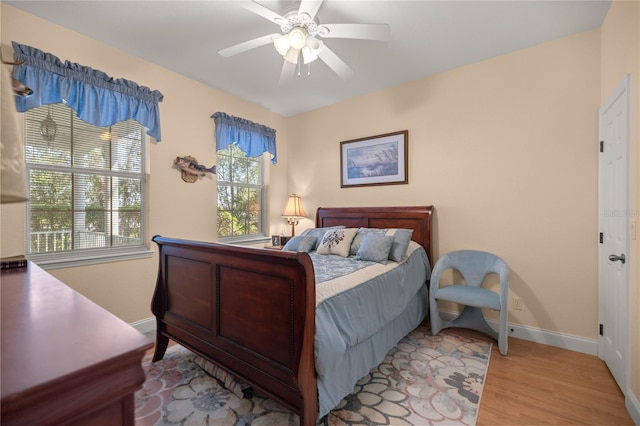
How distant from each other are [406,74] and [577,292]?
2682 mm

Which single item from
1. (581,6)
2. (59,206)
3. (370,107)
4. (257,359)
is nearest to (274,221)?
(370,107)

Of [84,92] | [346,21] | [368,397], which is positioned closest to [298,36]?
[346,21]

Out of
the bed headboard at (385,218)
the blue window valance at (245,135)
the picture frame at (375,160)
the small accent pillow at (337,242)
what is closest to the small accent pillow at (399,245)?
the bed headboard at (385,218)

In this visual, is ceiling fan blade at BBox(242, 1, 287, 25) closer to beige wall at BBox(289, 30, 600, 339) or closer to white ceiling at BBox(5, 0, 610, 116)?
white ceiling at BBox(5, 0, 610, 116)

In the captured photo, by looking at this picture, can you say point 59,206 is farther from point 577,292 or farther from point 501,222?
point 577,292

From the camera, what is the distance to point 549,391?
198 cm

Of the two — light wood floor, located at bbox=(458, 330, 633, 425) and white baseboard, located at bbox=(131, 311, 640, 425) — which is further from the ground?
white baseboard, located at bbox=(131, 311, 640, 425)

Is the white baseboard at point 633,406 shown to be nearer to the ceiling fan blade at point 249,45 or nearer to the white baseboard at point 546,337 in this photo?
the white baseboard at point 546,337

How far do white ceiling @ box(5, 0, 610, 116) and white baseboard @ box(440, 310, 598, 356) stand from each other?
2652 mm

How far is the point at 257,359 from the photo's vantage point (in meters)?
1.70

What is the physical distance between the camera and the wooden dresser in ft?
1.48

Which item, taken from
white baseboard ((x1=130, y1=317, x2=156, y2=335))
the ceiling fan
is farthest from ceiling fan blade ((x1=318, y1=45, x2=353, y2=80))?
white baseboard ((x1=130, y1=317, x2=156, y2=335))

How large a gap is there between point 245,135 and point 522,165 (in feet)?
10.6

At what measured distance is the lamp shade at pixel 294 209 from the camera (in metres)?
4.27
